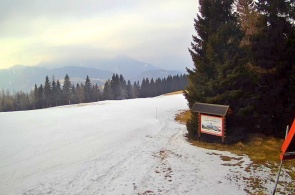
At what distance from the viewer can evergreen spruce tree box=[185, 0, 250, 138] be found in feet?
64.9

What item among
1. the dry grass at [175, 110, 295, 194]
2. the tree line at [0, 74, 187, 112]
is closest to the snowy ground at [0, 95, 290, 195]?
the dry grass at [175, 110, 295, 194]

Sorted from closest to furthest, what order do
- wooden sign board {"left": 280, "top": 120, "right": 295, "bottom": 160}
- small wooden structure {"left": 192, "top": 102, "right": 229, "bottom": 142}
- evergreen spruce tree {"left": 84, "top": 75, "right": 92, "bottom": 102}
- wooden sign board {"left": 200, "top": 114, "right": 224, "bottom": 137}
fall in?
1. wooden sign board {"left": 280, "top": 120, "right": 295, "bottom": 160}
2. small wooden structure {"left": 192, "top": 102, "right": 229, "bottom": 142}
3. wooden sign board {"left": 200, "top": 114, "right": 224, "bottom": 137}
4. evergreen spruce tree {"left": 84, "top": 75, "right": 92, "bottom": 102}

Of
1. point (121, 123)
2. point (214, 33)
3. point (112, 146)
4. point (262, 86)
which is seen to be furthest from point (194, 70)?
point (121, 123)

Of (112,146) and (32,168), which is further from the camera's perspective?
(112,146)

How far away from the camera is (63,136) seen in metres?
23.6

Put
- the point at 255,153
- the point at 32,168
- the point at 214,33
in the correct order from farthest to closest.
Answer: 1. the point at 214,33
2. the point at 255,153
3. the point at 32,168

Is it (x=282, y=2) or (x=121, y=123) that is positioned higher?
(x=282, y=2)

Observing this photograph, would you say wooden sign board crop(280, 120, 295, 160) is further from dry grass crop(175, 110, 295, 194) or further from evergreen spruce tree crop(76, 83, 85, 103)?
evergreen spruce tree crop(76, 83, 85, 103)

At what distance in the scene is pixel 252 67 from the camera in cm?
2009

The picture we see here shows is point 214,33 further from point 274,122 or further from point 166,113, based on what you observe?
point 166,113

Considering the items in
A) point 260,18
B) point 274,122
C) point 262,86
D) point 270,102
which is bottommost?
point 274,122

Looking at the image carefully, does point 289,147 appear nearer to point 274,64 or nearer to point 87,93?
point 274,64

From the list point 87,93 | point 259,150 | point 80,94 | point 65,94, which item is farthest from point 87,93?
point 259,150

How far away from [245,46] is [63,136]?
18.0m
